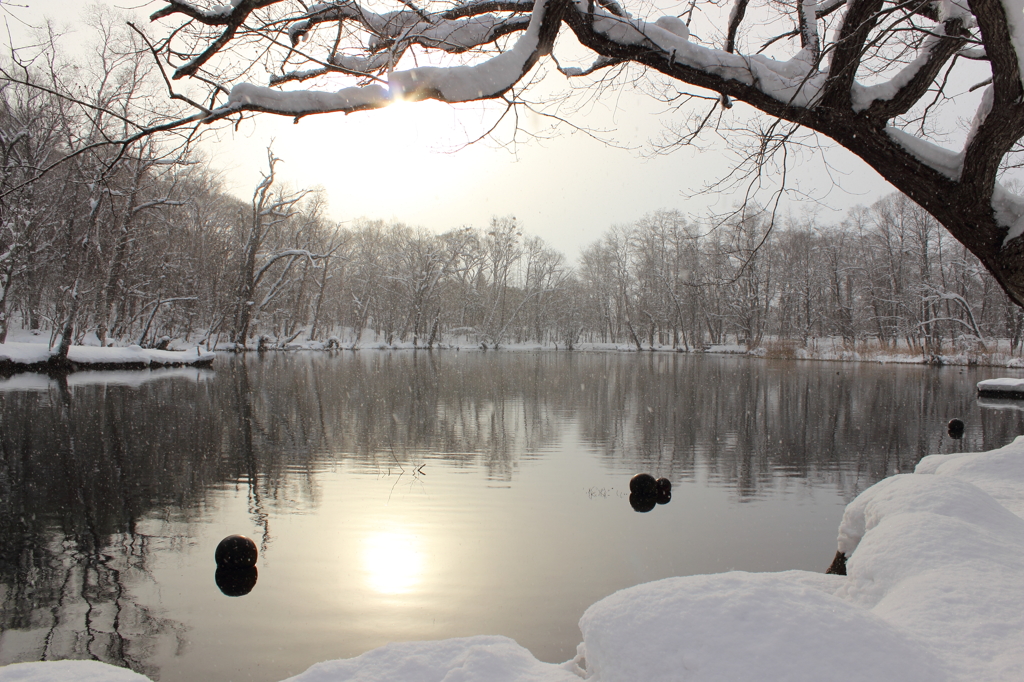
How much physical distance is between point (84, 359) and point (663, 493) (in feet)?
85.2

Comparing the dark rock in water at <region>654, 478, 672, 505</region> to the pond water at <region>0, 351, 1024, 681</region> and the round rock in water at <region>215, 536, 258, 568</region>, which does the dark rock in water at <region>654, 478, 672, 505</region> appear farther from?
the round rock in water at <region>215, 536, 258, 568</region>

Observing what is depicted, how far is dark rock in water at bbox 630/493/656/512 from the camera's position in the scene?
709 centimetres

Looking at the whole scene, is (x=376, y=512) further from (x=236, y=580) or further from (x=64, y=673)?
(x=64, y=673)

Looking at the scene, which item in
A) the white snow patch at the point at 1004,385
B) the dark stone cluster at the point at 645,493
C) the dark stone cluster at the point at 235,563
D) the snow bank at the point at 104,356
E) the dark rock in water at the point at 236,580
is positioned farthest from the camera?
the snow bank at the point at 104,356

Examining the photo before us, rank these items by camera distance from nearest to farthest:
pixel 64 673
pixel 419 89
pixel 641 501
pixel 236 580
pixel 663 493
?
pixel 64 673 → pixel 419 89 → pixel 236 580 → pixel 641 501 → pixel 663 493

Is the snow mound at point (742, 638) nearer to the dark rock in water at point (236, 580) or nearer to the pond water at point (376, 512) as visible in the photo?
the pond water at point (376, 512)

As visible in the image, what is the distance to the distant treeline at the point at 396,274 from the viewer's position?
2447cm

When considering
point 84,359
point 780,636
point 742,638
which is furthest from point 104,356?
point 780,636

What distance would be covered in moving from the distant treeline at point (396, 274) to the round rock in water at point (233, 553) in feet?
10.3

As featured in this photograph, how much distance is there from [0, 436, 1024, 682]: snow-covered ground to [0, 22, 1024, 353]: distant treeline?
132 inches

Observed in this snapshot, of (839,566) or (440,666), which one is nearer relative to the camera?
(440,666)

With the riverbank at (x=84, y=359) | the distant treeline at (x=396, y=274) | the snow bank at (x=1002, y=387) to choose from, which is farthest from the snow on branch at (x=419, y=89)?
the riverbank at (x=84, y=359)

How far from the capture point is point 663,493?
7391 millimetres

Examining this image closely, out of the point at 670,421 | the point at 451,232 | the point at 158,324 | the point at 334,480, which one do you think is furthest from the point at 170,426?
the point at 451,232
